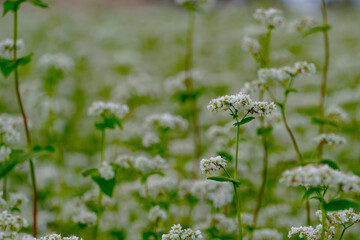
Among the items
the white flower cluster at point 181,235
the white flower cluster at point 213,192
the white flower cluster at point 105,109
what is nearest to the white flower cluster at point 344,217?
the white flower cluster at point 181,235

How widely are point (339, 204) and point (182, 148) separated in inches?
160

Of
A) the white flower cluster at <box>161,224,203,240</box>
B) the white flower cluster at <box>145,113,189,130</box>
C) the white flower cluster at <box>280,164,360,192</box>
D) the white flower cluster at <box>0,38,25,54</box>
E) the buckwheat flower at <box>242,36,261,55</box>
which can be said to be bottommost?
the white flower cluster at <box>161,224,203,240</box>

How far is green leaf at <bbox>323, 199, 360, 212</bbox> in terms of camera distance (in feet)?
8.09

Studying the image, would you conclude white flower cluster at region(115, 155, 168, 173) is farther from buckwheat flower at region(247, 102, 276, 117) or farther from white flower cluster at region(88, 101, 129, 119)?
buckwheat flower at region(247, 102, 276, 117)

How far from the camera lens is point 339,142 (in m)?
3.86

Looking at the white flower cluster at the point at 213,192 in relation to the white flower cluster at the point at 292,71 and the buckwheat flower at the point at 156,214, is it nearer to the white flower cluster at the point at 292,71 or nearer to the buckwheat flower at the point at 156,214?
the buckwheat flower at the point at 156,214

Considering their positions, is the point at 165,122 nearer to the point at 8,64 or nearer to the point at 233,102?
the point at 233,102

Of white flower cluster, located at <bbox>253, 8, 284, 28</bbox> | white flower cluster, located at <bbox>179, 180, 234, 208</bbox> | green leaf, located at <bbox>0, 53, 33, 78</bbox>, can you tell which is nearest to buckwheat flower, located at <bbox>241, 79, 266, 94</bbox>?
white flower cluster, located at <bbox>253, 8, 284, 28</bbox>

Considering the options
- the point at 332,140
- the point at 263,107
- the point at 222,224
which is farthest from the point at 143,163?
the point at 332,140

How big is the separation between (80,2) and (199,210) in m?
38.1

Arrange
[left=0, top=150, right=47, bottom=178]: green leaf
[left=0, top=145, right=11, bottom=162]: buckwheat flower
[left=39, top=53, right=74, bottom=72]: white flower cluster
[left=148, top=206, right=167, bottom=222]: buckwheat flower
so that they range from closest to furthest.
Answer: [left=0, top=150, right=47, bottom=178]: green leaf < [left=0, top=145, right=11, bottom=162]: buckwheat flower < [left=148, top=206, right=167, bottom=222]: buckwheat flower < [left=39, top=53, right=74, bottom=72]: white flower cluster

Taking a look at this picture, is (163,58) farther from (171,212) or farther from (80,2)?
(80,2)

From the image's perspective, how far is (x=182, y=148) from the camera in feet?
21.2

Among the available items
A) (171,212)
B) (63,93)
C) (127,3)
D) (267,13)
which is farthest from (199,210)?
(127,3)
